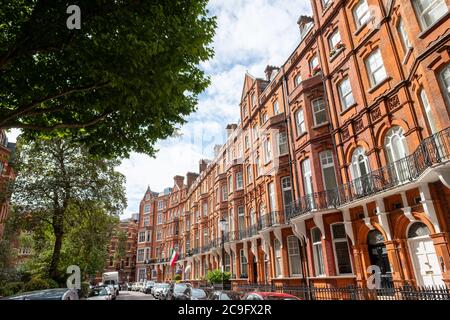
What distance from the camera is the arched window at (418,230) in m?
10.5

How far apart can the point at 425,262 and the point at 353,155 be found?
5790 mm

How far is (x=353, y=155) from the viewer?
14.4 meters

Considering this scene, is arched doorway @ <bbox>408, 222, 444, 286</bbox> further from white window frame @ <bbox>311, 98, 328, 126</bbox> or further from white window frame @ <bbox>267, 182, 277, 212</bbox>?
white window frame @ <bbox>267, 182, 277, 212</bbox>

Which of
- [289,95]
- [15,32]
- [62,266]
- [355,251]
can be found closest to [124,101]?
[15,32]

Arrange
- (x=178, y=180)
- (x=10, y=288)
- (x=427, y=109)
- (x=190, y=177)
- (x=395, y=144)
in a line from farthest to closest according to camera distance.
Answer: (x=178, y=180) < (x=190, y=177) < (x=10, y=288) < (x=395, y=144) < (x=427, y=109)

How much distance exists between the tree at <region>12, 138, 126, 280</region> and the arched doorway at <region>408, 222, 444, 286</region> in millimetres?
20137

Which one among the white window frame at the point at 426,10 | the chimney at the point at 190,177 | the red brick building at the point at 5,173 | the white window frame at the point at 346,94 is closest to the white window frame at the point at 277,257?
the white window frame at the point at 346,94

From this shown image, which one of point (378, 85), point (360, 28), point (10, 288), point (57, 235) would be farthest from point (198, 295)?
point (360, 28)

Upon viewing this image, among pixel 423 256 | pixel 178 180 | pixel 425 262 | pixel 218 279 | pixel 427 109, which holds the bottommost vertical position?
pixel 218 279

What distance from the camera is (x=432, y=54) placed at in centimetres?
975

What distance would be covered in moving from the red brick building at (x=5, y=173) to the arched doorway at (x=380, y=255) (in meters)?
16.9

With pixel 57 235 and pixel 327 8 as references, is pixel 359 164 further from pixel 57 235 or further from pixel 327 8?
pixel 57 235

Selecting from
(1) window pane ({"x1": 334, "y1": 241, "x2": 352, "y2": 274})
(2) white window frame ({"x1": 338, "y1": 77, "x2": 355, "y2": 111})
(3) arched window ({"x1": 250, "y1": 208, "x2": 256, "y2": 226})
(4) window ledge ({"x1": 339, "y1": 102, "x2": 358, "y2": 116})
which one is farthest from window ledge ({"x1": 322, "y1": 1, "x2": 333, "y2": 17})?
(3) arched window ({"x1": 250, "y1": 208, "x2": 256, "y2": 226})

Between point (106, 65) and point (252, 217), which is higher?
point (106, 65)
